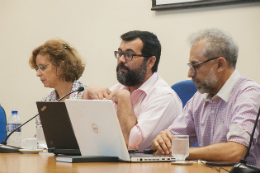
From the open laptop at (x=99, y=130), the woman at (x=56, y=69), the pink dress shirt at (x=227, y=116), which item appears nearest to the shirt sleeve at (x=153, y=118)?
the pink dress shirt at (x=227, y=116)

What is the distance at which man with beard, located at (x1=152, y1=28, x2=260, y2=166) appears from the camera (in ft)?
4.91

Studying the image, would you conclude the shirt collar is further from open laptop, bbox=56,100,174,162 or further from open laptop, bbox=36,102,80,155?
open laptop, bbox=36,102,80,155

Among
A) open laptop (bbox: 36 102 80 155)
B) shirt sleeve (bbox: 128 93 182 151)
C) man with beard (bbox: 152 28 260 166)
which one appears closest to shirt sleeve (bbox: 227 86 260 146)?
man with beard (bbox: 152 28 260 166)

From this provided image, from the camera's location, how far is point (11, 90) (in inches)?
145

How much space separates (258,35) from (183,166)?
5.67ft

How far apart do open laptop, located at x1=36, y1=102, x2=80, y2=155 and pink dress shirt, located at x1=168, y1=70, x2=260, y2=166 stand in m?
0.58

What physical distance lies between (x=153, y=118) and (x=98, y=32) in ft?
5.01

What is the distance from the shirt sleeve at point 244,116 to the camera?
1.38 metres

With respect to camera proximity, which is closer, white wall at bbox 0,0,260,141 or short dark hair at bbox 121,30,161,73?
short dark hair at bbox 121,30,161,73

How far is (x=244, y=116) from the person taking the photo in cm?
144

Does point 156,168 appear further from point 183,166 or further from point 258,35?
point 258,35

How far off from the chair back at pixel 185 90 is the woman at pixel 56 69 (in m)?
0.88

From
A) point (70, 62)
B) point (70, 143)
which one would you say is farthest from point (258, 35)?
point (70, 143)

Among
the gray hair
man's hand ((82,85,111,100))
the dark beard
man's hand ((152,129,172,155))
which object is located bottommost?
man's hand ((152,129,172,155))
